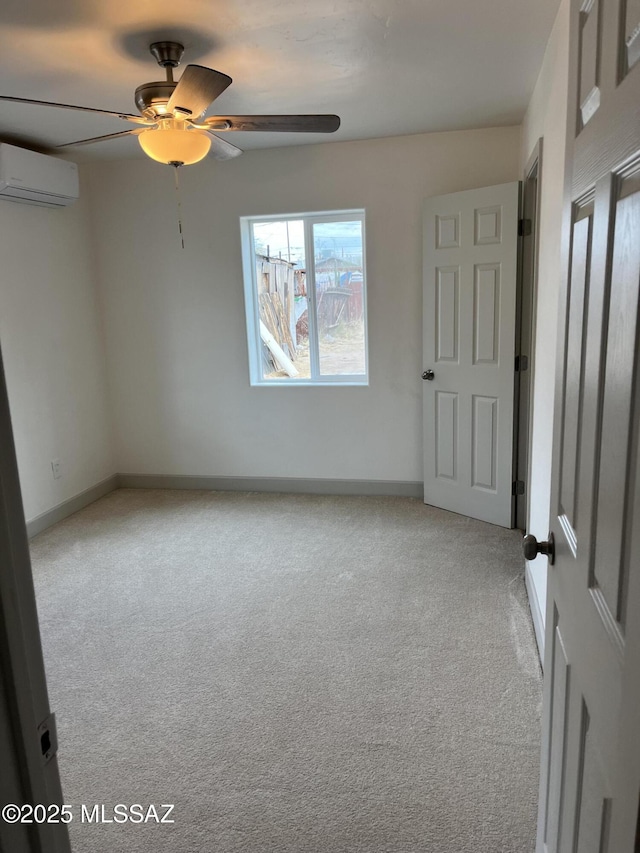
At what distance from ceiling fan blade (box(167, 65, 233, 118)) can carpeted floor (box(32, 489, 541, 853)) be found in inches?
89.2

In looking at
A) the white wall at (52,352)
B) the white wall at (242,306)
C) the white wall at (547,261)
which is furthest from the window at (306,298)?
the white wall at (547,261)

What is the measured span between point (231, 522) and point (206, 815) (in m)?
2.49

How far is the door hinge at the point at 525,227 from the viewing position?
3656mm

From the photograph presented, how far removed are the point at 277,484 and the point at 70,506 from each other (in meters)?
1.57

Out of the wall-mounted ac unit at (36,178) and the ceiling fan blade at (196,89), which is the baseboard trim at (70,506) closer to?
the wall-mounted ac unit at (36,178)

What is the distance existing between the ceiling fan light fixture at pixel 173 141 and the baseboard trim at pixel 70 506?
105 inches

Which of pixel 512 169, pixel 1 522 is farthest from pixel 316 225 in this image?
pixel 1 522

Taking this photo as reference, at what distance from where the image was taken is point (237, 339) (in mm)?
4707

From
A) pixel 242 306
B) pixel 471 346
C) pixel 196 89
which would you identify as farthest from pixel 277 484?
pixel 196 89

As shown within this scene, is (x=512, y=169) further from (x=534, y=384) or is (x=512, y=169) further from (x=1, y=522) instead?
(x=1, y=522)

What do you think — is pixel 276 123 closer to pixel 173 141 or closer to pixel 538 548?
pixel 173 141

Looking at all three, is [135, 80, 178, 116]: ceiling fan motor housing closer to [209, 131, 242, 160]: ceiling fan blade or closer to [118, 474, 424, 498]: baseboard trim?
[209, 131, 242, 160]: ceiling fan blade

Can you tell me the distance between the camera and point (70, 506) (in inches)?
180

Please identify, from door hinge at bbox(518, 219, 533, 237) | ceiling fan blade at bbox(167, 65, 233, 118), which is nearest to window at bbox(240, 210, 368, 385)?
door hinge at bbox(518, 219, 533, 237)
